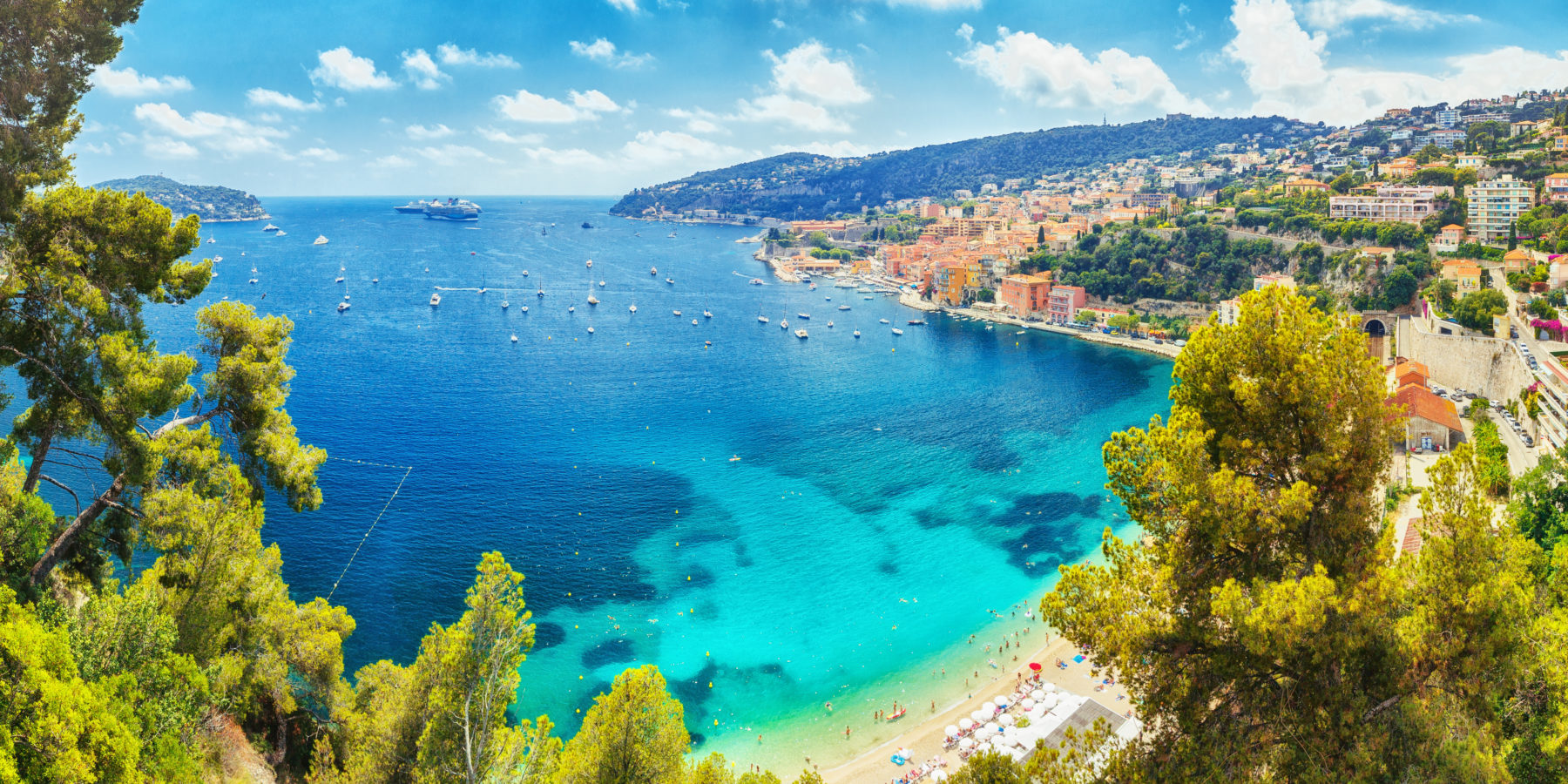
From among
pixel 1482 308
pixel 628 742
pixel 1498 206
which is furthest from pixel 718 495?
pixel 1498 206

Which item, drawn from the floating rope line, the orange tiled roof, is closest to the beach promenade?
the floating rope line

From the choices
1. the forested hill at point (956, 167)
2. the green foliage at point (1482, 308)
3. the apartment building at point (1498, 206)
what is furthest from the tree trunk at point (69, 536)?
the forested hill at point (956, 167)

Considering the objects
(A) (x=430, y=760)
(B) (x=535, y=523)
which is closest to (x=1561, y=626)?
(A) (x=430, y=760)

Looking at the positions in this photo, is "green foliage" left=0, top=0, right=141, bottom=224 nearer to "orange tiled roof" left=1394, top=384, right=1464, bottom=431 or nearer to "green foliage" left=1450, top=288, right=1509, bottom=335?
"orange tiled roof" left=1394, top=384, right=1464, bottom=431

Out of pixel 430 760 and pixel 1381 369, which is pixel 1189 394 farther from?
pixel 430 760

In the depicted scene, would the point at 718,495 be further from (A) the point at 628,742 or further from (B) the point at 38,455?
(B) the point at 38,455

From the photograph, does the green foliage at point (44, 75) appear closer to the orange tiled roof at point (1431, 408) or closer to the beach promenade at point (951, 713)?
the beach promenade at point (951, 713)
